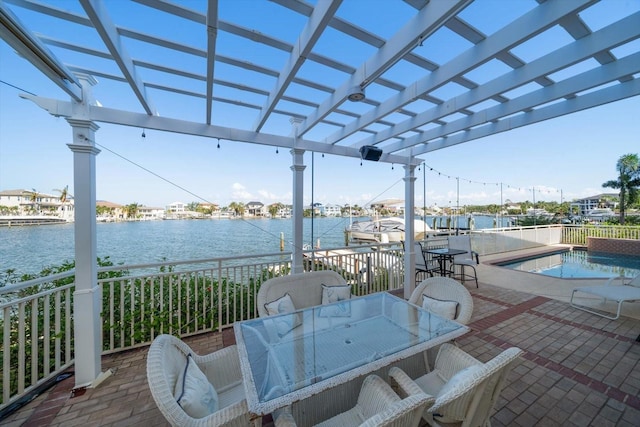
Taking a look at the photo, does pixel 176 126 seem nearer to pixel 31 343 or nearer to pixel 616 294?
pixel 31 343

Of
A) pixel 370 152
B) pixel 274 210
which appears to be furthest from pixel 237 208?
pixel 370 152

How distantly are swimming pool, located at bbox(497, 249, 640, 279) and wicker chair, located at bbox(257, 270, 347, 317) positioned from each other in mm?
6605

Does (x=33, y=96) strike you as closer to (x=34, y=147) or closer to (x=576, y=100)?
(x=34, y=147)

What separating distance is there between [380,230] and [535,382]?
43.7 feet

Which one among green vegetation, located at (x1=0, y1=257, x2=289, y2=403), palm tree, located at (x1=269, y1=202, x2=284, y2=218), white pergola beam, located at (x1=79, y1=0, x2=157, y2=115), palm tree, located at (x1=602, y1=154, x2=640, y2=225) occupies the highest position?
palm tree, located at (x1=602, y1=154, x2=640, y2=225)

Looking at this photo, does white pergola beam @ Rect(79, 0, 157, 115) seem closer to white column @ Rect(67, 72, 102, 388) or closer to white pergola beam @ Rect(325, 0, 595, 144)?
white column @ Rect(67, 72, 102, 388)

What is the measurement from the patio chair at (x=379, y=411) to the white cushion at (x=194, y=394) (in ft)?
1.30

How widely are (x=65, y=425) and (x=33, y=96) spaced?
9.09 feet

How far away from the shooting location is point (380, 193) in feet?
17.9

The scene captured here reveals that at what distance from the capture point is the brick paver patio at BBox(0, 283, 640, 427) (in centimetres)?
186

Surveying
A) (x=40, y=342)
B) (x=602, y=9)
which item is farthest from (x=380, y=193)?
(x=40, y=342)

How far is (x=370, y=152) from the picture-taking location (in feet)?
12.3

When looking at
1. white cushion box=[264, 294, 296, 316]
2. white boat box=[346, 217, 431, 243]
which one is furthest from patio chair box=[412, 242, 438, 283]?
white boat box=[346, 217, 431, 243]

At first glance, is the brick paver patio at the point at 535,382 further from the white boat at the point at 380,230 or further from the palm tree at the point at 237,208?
the white boat at the point at 380,230
